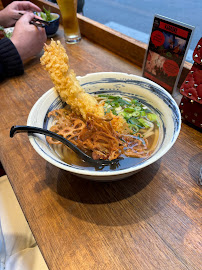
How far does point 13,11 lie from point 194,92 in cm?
Result: 192

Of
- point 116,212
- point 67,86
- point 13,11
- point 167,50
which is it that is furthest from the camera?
point 13,11

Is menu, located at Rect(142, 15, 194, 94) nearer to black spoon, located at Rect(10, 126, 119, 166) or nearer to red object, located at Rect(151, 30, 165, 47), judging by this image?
red object, located at Rect(151, 30, 165, 47)

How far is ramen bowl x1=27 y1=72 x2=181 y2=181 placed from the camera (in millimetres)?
674

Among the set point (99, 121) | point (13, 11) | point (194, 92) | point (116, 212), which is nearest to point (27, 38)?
point (13, 11)

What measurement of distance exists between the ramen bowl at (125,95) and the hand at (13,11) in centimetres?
154

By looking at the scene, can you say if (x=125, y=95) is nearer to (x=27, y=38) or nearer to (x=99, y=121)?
(x=99, y=121)

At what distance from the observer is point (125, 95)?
1.07 meters

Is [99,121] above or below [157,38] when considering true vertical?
below

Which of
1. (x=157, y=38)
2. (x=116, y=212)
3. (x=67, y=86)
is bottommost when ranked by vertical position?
(x=116, y=212)

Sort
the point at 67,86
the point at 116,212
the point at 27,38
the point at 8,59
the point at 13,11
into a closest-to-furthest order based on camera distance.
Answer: the point at 116,212
the point at 67,86
the point at 8,59
the point at 27,38
the point at 13,11

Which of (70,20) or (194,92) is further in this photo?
(70,20)

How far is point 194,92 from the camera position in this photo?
3.23 feet

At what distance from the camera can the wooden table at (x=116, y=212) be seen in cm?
67

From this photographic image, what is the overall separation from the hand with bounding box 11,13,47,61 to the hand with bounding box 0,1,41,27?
1.38 feet
